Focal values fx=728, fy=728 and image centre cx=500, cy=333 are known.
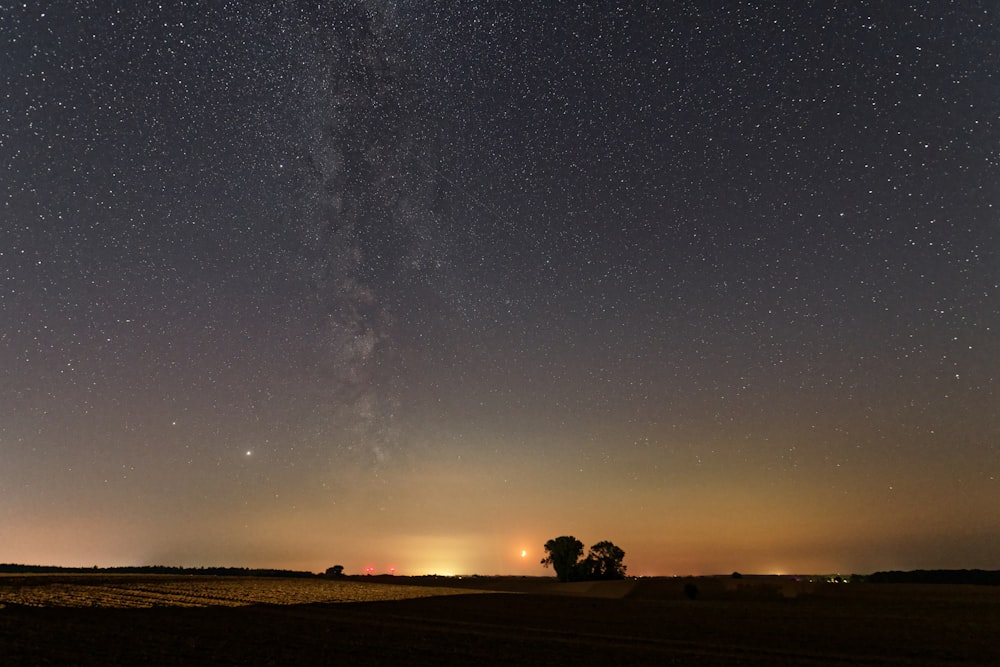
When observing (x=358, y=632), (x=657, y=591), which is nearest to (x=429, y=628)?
(x=358, y=632)

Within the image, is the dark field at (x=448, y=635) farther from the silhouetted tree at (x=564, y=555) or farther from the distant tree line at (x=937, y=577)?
the distant tree line at (x=937, y=577)

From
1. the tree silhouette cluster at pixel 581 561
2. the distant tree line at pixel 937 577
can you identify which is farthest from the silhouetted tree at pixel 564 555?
the distant tree line at pixel 937 577

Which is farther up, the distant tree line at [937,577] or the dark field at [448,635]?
the distant tree line at [937,577]

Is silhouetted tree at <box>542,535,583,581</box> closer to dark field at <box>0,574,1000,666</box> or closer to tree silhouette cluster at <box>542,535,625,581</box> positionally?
tree silhouette cluster at <box>542,535,625,581</box>

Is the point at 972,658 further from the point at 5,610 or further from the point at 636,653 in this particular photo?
the point at 5,610

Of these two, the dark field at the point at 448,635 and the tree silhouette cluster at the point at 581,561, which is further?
the tree silhouette cluster at the point at 581,561

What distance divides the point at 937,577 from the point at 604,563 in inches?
2897

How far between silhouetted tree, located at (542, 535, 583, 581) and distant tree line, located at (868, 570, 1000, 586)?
5737cm

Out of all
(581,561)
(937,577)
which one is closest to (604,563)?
(581,561)

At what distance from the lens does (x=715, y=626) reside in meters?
37.1

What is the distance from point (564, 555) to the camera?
123m

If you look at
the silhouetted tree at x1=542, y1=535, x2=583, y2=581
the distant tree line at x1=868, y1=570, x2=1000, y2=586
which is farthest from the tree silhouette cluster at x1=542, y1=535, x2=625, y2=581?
the distant tree line at x1=868, y1=570, x2=1000, y2=586

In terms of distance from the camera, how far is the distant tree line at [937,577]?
136 metres

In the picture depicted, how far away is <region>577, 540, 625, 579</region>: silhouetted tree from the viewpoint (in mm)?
119938
